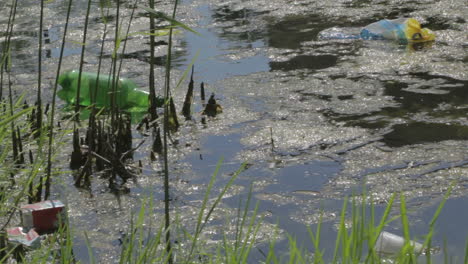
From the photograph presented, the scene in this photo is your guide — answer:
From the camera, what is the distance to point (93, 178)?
4613 mm

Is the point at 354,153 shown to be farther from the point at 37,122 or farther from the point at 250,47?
the point at 250,47

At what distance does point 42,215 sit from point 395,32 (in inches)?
157

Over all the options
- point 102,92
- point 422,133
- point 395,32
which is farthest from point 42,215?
point 395,32

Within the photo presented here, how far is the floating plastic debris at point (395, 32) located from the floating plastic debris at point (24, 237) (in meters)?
4.09

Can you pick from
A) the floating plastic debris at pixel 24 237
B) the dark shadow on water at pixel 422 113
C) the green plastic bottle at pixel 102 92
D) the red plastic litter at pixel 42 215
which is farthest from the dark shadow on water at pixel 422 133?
the floating plastic debris at pixel 24 237

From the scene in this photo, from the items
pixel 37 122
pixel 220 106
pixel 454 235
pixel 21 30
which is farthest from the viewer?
pixel 21 30

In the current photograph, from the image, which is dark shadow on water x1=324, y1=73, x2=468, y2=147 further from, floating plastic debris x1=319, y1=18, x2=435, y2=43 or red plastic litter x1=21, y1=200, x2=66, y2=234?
red plastic litter x1=21, y1=200, x2=66, y2=234

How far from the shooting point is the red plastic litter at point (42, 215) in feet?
12.4

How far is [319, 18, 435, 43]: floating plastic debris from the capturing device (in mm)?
7012

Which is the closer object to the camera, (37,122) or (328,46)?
(37,122)

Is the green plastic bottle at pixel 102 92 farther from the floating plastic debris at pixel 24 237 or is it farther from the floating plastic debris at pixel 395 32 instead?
the floating plastic debris at pixel 24 237

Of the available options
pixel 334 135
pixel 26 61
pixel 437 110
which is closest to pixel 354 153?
pixel 334 135

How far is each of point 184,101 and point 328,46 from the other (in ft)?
5.47

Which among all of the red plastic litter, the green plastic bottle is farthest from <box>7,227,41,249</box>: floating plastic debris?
the green plastic bottle
